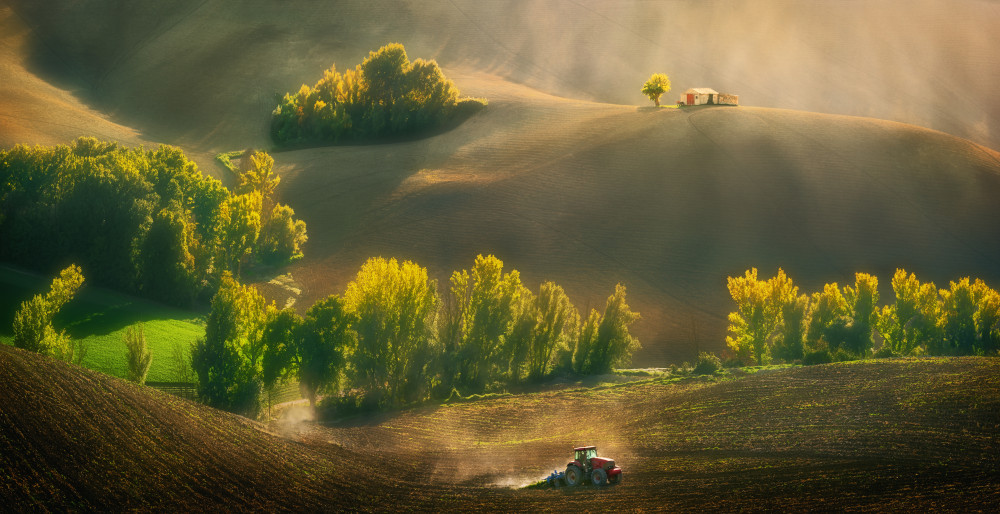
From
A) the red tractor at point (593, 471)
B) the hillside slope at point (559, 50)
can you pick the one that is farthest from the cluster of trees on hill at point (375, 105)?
the red tractor at point (593, 471)

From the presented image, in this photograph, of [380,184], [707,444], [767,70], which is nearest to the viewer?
[707,444]

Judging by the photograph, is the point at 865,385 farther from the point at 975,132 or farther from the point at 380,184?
the point at 975,132

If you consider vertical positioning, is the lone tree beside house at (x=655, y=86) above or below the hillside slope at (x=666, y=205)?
above

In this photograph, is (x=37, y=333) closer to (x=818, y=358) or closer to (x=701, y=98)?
(x=818, y=358)

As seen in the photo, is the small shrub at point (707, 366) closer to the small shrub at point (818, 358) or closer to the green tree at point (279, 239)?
the small shrub at point (818, 358)

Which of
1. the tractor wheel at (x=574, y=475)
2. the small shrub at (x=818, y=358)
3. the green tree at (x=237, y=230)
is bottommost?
the tractor wheel at (x=574, y=475)

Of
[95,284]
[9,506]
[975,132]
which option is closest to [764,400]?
[9,506]

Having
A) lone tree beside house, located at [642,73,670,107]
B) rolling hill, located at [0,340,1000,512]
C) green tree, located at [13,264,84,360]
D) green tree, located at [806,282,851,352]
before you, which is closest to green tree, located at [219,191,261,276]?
green tree, located at [13,264,84,360]

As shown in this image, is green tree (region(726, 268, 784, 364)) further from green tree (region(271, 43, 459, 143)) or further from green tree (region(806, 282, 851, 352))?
green tree (region(271, 43, 459, 143))
